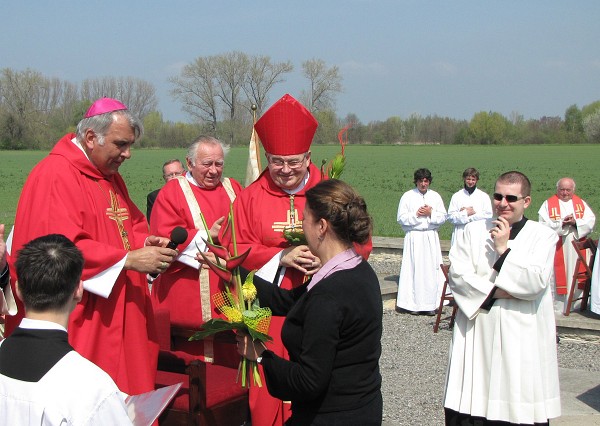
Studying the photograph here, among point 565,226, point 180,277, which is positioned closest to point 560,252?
point 565,226

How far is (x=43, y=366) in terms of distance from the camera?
247cm

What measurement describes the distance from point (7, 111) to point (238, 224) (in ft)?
241

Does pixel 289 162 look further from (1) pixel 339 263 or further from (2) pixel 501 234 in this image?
(1) pixel 339 263

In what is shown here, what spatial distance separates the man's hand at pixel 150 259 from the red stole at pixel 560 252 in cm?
840

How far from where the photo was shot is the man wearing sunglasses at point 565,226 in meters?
11.2

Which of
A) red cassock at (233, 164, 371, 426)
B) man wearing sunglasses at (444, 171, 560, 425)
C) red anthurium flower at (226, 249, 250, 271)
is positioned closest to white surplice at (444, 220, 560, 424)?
man wearing sunglasses at (444, 171, 560, 425)

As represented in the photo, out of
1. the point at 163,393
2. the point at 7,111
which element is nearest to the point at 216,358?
the point at 163,393

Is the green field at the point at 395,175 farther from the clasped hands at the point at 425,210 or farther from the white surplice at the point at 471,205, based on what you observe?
the clasped hands at the point at 425,210

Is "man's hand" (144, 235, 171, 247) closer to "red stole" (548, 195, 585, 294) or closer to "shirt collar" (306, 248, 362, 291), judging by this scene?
"shirt collar" (306, 248, 362, 291)

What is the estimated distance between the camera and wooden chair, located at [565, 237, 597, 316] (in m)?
10.2

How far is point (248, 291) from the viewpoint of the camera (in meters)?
3.44

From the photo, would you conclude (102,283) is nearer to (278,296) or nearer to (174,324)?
(278,296)

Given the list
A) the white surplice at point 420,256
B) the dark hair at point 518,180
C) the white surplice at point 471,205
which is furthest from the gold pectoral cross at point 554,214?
the dark hair at point 518,180

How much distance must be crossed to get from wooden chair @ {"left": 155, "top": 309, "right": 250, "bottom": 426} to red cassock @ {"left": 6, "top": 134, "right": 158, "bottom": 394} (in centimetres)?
25
